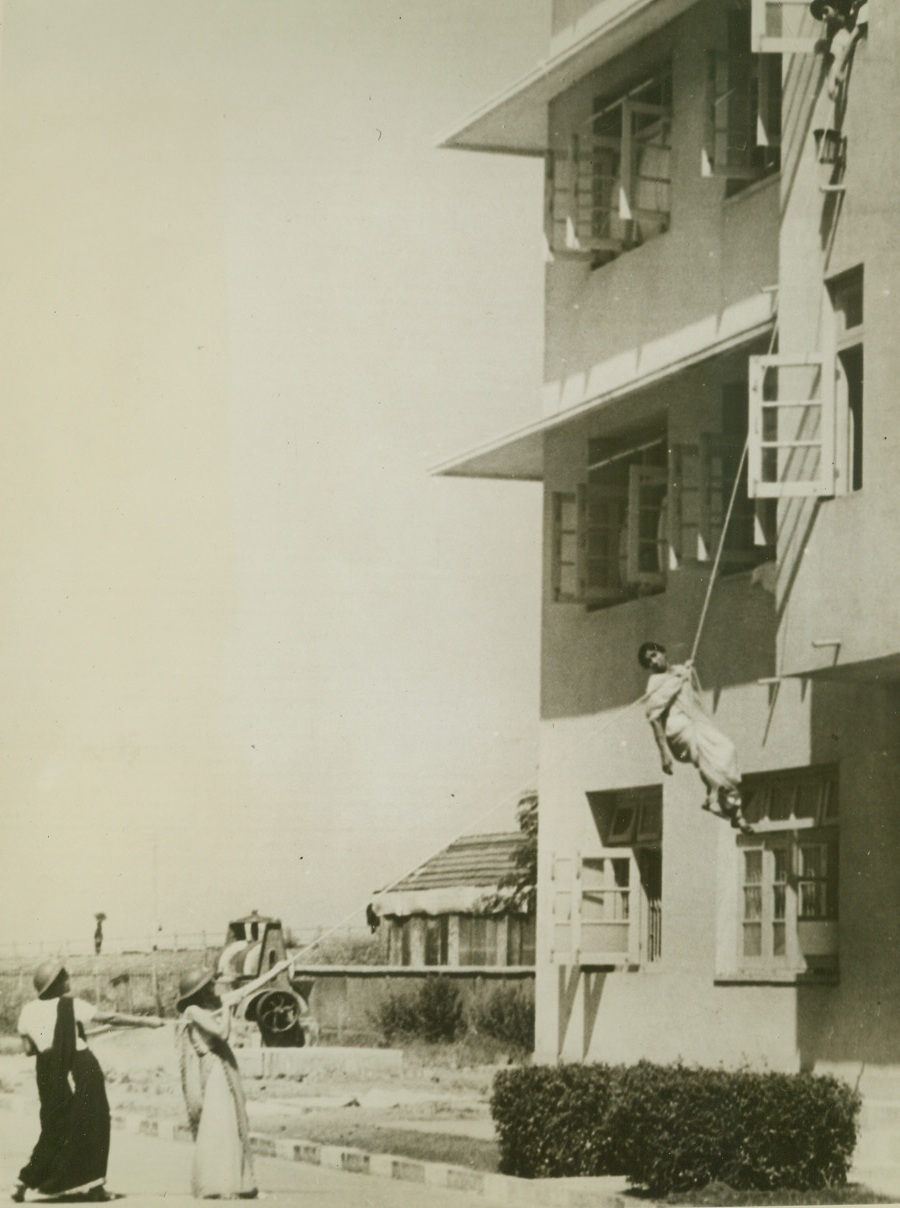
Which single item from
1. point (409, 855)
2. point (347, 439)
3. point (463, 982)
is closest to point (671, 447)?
point (347, 439)

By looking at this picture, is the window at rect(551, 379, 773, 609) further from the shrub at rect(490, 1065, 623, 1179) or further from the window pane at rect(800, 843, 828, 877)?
the shrub at rect(490, 1065, 623, 1179)

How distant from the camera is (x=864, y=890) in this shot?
16750mm

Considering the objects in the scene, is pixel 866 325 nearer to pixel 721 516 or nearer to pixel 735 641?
pixel 721 516

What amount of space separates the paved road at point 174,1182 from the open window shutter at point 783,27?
798 centimetres

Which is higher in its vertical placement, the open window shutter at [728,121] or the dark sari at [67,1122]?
the open window shutter at [728,121]

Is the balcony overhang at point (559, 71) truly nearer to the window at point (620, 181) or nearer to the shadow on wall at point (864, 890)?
the window at point (620, 181)

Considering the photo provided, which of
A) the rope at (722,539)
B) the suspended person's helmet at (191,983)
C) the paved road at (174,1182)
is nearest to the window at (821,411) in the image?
the rope at (722,539)

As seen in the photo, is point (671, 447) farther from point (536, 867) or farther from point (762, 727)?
point (536, 867)

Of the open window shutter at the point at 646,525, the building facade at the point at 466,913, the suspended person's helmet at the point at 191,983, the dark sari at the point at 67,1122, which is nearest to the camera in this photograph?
the suspended person's helmet at the point at 191,983

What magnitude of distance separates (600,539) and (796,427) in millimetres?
3027

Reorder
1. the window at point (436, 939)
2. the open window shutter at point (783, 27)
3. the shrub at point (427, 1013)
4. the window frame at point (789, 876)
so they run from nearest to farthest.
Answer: the open window shutter at point (783, 27) → the window frame at point (789, 876) → the shrub at point (427, 1013) → the window at point (436, 939)

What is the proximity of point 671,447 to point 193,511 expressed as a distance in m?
3.71

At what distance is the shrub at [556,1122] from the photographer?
16391mm

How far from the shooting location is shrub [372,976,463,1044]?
66.5 feet
